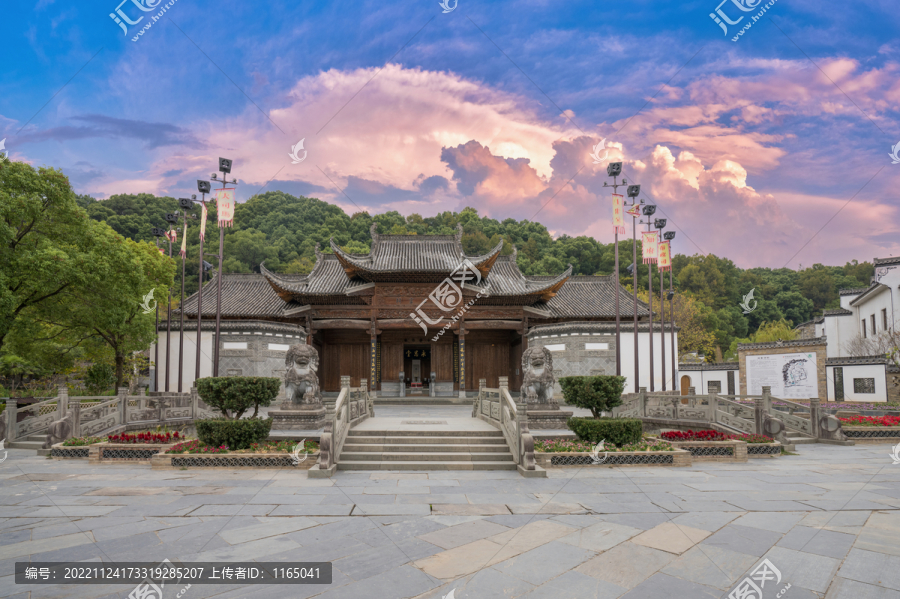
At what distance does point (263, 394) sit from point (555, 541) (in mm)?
7418

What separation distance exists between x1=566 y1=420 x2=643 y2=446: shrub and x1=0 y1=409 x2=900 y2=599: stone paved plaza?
1.46 m

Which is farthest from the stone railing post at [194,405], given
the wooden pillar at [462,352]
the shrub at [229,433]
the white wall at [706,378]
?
the white wall at [706,378]

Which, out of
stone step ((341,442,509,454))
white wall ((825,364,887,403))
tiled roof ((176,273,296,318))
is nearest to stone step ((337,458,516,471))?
stone step ((341,442,509,454))

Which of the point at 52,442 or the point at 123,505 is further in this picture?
the point at 52,442

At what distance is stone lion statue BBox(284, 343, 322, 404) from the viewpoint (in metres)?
14.0

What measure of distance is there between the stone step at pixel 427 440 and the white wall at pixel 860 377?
20.0 m

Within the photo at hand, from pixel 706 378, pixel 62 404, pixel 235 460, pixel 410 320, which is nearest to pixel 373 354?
pixel 410 320

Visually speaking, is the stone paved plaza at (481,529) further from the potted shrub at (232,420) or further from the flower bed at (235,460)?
the potted shrub at (232,420)

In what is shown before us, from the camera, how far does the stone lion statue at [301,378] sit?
46.0ft

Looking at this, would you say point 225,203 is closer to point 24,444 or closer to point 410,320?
point 24,444

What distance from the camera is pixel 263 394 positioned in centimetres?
1085

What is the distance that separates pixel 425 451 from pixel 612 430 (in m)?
3.93

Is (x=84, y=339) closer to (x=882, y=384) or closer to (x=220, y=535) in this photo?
(x=220, y=535)

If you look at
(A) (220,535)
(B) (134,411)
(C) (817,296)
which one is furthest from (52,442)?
(C) (817,296)
